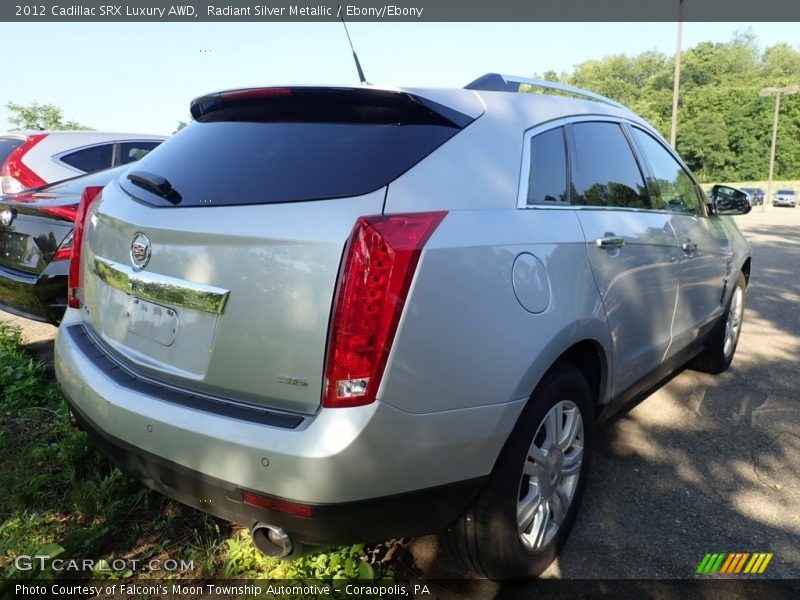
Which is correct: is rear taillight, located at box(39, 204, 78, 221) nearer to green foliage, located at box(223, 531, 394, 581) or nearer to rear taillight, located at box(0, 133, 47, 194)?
green foliage, located at box(223, 531, 394, 581)

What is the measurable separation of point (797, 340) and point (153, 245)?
5418 millimetres

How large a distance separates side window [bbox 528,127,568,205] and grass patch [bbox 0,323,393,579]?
4.82ft

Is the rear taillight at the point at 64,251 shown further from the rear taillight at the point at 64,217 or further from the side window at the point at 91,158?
the side window at the point at 91,158

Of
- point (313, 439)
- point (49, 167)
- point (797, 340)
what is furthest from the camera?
point (49, 167)

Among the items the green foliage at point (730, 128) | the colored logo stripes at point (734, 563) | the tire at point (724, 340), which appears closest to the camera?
the colored logo stripes at point (734, 563)

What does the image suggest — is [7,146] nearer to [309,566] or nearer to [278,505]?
[309,566]

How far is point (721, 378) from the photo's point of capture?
14.5 feet

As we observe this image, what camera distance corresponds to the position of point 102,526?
2.43 m

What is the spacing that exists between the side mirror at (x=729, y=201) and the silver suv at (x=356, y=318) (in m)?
2.07

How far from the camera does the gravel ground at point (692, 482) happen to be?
2.41m

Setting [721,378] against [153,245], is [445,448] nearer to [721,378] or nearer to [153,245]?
[153,245]

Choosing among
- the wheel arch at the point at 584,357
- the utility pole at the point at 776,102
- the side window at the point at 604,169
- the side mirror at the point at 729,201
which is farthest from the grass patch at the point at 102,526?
the utility pole at the point at 776,102

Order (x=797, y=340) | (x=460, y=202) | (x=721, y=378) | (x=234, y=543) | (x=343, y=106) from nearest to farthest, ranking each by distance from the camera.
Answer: (x=460, y=202), (x=343, y=106), (x=234, y=543), (x=721, y=378), (x=797, y=340)

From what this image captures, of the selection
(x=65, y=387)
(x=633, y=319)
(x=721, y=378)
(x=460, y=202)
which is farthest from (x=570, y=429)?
(x=721, y=378)
